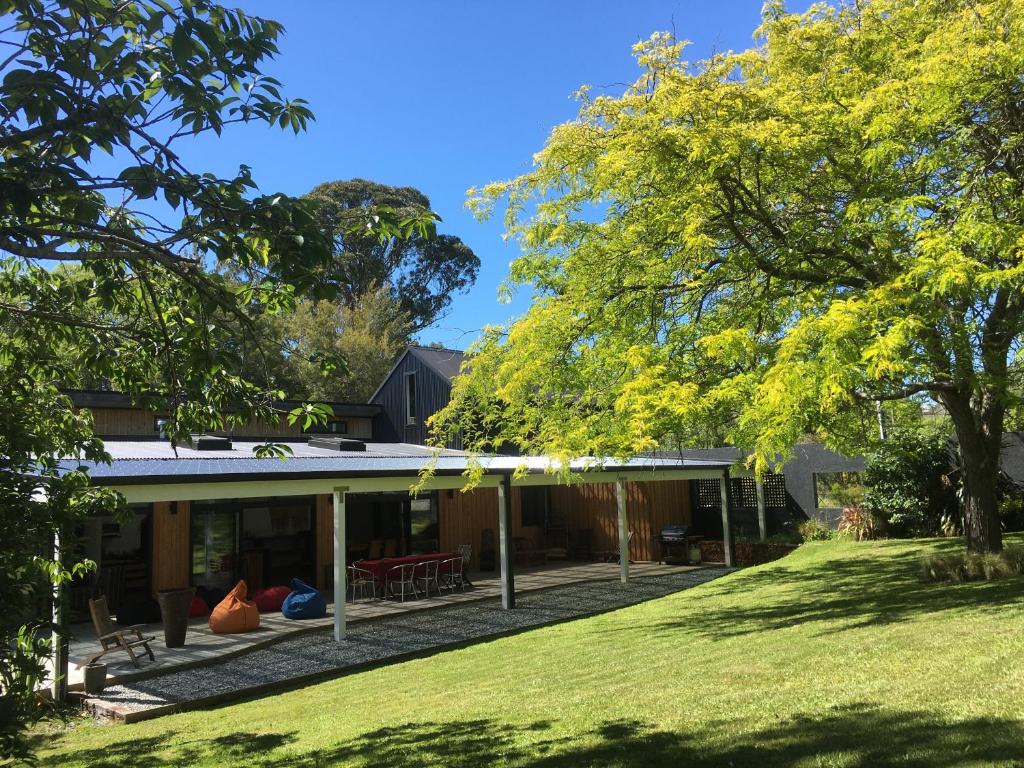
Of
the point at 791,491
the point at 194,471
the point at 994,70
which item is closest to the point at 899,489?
the point at 791,491

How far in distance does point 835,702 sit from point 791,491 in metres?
16.0

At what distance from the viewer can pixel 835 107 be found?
8633 mm

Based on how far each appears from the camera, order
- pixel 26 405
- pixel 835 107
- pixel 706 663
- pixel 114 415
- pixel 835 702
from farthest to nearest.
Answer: pixel 114 415 < pixel 835 107 < pixel 706 663 < pixel 835 702 < pixel 26 405

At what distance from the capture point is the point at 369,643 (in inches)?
452

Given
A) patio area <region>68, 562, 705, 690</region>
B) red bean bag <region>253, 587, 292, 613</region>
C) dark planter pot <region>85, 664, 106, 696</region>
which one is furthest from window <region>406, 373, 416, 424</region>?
dark planter pot <region>85, 664, 106, 696</region>

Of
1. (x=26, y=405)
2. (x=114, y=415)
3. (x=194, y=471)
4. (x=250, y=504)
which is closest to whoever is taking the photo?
(x=26, y=405)

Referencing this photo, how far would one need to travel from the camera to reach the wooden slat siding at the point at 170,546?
14766 millimetres

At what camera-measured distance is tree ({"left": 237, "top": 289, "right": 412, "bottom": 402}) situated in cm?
3453

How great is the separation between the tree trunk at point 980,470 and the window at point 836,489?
8.99 meters

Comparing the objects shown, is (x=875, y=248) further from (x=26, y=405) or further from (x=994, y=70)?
(x=26, y=405)

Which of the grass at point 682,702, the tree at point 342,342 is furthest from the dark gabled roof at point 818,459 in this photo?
the tree at point 342,342

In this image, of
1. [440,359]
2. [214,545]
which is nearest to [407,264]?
[440,359]

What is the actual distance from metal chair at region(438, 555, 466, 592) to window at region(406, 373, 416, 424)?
7.78 meters

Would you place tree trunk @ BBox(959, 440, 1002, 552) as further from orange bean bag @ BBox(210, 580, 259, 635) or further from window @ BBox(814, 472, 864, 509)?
orange bean bag @ BBox(210, 580, 259, 635)
